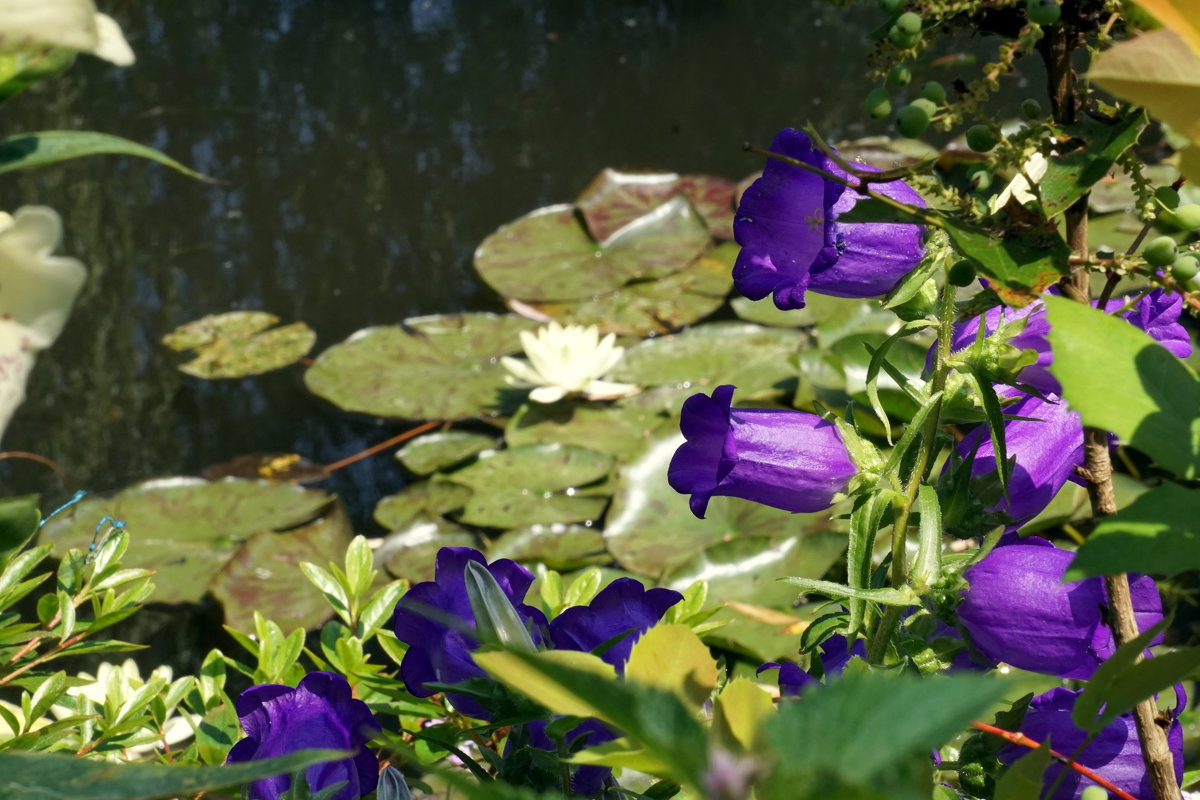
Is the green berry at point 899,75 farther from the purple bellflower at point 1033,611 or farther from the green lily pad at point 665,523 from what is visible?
the green lily pad at point 665,523

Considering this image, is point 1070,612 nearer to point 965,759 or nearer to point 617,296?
point 965,759

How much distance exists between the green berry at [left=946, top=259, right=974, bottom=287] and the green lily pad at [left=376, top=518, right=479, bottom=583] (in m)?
1.28

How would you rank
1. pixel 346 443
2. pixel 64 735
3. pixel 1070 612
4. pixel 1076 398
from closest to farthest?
pixel 1076 398, pixel 1070 612, pixel 64 735, pixel 346 443

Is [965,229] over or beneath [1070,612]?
over

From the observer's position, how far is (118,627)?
171 centimetres

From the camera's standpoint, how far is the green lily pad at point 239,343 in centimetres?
221

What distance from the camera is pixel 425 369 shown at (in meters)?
2.05

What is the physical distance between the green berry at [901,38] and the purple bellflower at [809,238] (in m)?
0.05

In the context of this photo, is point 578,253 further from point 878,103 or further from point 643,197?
point 878,103

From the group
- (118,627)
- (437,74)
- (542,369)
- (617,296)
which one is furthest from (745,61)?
(118,627)

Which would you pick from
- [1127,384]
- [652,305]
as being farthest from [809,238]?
[652,305]

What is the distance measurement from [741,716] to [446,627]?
0.55 ft

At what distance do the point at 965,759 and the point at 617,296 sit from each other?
190cm

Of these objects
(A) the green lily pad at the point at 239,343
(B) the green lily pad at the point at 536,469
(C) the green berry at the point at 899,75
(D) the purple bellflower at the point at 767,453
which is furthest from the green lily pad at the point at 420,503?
(C) the green berry at the point at 899,75
